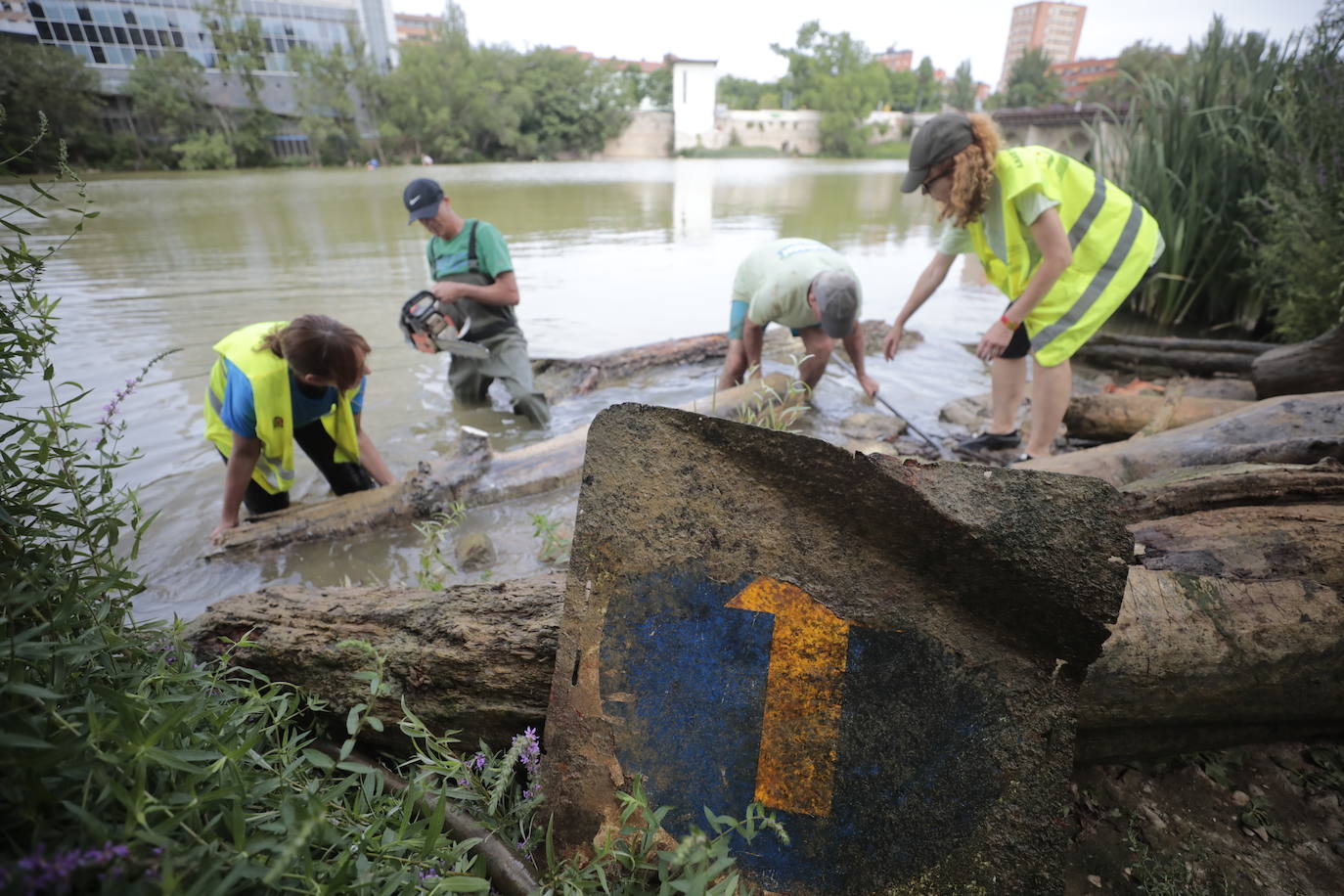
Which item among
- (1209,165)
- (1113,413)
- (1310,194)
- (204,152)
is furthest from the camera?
(204,152)

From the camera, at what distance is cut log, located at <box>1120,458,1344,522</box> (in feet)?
6.20

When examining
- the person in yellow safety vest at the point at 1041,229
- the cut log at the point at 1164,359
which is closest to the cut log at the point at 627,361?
the cut log at the point at 1164,359

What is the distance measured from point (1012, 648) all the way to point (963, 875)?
466mm

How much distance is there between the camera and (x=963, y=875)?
1.30 m

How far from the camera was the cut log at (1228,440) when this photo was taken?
2504mm

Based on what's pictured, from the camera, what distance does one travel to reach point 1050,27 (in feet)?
336

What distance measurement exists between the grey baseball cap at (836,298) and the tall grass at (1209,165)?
3921 millimetres

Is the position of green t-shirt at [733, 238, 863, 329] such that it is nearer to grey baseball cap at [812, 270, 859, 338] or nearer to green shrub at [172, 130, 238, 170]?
grey baseball cap at [812, 270, 859, 338]

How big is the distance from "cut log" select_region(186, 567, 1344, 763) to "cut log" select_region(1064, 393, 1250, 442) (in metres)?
2.66

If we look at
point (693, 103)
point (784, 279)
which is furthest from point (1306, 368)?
point (693, 103)

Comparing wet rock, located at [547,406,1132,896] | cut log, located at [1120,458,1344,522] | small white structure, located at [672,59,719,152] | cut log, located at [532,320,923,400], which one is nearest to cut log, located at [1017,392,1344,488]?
cut log, located at [1120,458,1344,522]

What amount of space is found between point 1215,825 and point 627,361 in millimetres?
5371

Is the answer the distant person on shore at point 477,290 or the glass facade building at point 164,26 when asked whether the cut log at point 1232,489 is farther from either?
the glass facade building at point 164,26

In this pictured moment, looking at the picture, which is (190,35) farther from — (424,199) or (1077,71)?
(1077,71)
